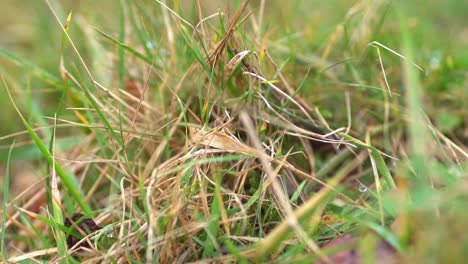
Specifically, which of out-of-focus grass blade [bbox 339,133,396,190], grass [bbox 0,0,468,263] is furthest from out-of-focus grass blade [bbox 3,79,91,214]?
out-of-focus grass blade [bbox 339,133,396,190]

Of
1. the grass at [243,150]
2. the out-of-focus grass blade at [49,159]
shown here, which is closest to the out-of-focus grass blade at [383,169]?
the grass at [243,150]

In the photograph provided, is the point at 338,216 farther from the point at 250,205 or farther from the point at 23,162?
the point at 23,162

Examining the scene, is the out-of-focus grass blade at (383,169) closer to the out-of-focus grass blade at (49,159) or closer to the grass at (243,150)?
the grass at (243,150)

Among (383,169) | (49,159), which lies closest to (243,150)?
(383,169)

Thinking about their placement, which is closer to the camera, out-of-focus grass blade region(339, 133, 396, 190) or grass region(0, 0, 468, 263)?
grass region(0, 0, 468, 263)

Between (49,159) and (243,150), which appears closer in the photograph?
(243,150)

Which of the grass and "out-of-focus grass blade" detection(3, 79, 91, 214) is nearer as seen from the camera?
the grass

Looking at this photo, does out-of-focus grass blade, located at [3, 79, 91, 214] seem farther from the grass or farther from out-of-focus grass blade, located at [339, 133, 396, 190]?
out-of-focus grass blade, located at [339, 133, 396, 190]

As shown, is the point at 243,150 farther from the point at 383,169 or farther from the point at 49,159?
the point at 49,159
